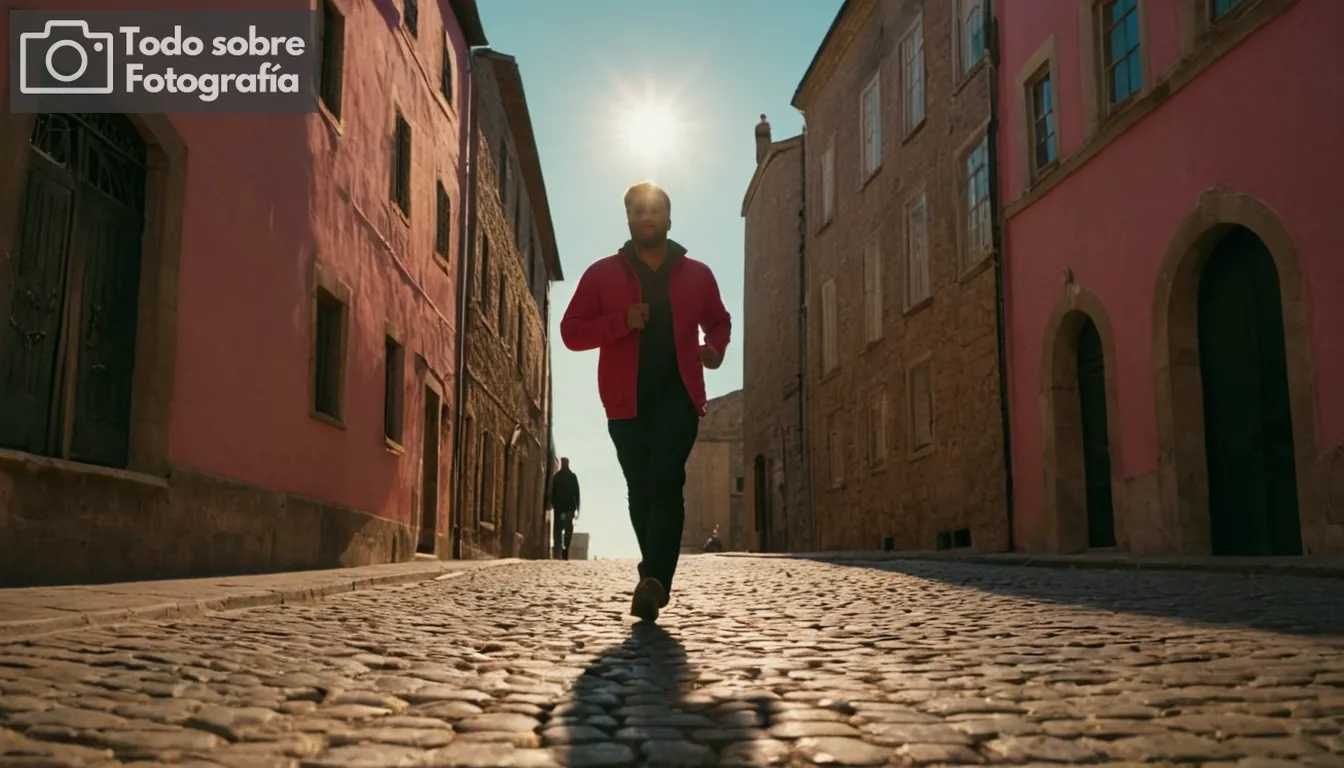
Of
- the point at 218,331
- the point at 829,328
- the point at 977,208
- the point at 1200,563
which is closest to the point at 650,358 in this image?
the point at 218,331

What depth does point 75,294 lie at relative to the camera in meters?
7.37

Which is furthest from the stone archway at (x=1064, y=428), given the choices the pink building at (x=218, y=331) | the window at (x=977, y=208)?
the pink building at (x=218, y=331)

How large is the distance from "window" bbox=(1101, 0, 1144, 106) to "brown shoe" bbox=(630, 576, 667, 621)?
29.8ft

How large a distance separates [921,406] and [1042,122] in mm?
5470

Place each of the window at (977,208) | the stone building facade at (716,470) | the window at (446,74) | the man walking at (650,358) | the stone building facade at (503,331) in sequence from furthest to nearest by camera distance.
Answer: the stone building facade at (716,470), the stone building facade at (503,331), the window at (446,74), the window at (977,208), the man walking at (650,358)

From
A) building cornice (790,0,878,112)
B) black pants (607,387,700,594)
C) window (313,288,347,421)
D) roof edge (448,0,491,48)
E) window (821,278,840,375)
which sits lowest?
black pants (607,387,700,594)

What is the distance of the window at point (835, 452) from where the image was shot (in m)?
23.9

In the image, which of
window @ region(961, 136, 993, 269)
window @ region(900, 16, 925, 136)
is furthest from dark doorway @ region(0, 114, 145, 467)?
window @ region(900, 16, 925, 136)

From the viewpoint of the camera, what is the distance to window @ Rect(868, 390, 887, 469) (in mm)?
20928

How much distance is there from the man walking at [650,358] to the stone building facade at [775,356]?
68.6 feet

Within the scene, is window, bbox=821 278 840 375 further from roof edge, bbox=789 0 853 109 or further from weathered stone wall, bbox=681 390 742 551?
weathered stone wall, bbox=681 390 742 551

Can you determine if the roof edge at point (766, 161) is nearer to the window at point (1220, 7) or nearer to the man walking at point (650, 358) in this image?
the window at point (1220, 7)

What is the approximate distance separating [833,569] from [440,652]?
7203mm

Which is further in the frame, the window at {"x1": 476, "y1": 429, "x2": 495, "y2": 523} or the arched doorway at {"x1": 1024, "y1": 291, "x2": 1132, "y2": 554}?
the window at {"x1": 476, "y1": 429, "x2": 495, "y2": 523}
